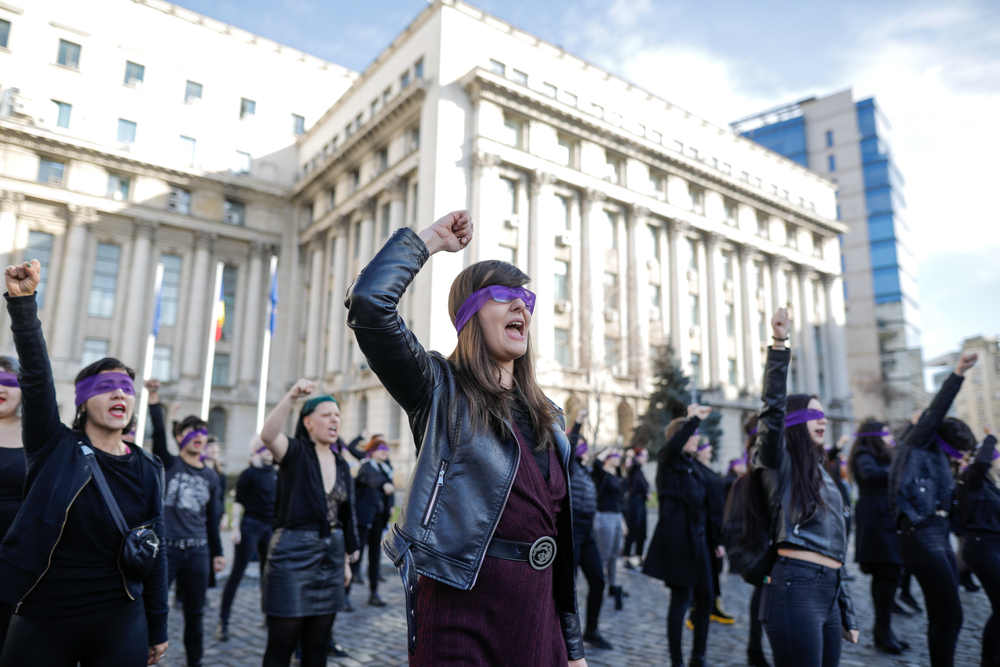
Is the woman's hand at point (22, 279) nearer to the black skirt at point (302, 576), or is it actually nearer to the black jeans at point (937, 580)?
the black skirt at point (302, 576)

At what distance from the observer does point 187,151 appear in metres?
42.0

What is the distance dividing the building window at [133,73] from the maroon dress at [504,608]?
157 feet

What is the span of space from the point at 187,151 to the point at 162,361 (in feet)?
45.7

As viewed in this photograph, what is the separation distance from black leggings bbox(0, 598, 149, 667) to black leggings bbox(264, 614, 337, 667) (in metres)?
1.22

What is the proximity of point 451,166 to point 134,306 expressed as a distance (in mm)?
22305

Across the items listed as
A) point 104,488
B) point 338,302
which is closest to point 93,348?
point 338,302

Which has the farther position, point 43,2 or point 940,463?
point 43,2

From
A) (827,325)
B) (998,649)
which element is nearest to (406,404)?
(998,649)

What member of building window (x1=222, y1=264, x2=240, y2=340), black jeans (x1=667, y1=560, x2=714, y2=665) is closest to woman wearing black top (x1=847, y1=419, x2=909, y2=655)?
black jeans (x1=667, y1=560, x2=714, y2=665)

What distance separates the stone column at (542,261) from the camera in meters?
32.1

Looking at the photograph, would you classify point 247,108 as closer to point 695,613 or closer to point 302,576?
point 302,576

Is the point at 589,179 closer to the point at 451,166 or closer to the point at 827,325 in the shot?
the point at 451,166

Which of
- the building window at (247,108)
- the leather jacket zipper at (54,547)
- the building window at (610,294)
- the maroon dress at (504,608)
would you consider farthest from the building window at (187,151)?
the maroon dress at (504,608)

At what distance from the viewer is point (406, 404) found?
2127mm
